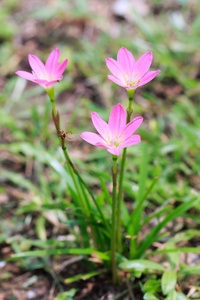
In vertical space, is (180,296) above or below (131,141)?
below

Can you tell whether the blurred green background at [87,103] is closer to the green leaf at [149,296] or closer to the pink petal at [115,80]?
the green leaf at [149,296]

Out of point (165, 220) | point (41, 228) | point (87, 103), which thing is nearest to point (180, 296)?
point (165, 220)

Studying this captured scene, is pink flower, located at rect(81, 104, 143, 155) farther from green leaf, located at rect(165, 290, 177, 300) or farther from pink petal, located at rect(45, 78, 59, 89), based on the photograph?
green leaf, located at rect(165, 290, 177, 300)

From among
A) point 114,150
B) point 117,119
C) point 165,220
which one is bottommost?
point 165,220

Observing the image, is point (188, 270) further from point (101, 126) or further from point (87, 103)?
point (87, 103)

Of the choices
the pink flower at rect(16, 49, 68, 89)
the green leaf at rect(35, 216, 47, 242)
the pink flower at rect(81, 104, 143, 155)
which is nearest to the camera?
the pink flower at rect(81, 104, 143, 155)

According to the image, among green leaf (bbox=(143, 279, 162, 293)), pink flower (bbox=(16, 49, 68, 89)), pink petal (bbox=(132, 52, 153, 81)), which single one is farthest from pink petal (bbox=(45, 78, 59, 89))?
green leaf (bbox=(143, 279, 162, 293))

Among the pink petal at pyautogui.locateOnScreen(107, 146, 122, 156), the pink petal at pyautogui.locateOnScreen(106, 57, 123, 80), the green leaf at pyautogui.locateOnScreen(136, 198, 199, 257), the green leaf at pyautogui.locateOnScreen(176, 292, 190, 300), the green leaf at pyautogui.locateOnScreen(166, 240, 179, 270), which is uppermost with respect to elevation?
the pink petal at pyautogui.locateOnScreen(106, 57, 123, 80)
